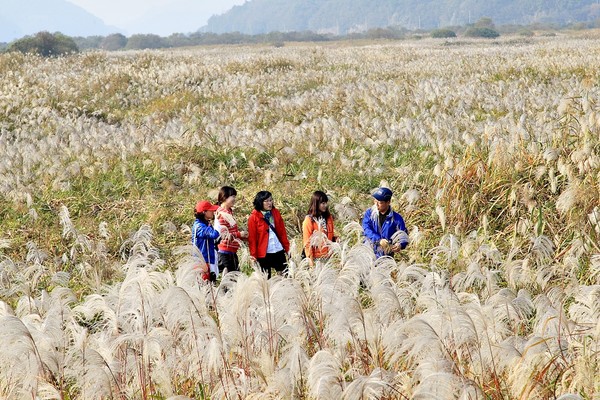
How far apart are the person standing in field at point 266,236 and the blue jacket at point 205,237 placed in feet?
1.46

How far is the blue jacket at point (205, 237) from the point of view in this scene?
7.17 metres

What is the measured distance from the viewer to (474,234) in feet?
23.5

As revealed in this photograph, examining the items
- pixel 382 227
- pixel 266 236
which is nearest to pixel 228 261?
pixel 266 236

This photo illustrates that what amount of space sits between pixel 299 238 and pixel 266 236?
185 centimetres

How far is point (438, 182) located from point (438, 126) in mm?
3362

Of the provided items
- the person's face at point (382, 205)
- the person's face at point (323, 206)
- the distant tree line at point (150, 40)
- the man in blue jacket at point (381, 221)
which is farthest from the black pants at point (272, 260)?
the distant tree line at point (150, 40)

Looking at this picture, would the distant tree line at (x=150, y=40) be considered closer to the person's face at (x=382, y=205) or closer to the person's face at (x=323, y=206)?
the person's face at (x=323, y=206)

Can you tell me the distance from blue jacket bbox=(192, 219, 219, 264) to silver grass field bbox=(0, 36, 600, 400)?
57 cm

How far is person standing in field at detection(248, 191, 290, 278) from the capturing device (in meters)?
7.38

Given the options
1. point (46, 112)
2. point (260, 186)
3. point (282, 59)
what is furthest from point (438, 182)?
point (282, 59)

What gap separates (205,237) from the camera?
7.23m

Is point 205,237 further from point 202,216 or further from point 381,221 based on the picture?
point 381,221

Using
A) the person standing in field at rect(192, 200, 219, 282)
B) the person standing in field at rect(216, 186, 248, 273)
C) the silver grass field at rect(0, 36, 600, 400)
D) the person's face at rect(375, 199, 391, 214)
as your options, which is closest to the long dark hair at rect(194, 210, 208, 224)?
the person standing in field at rect(192, 200, 219, 282)

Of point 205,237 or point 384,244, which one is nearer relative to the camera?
point 384,244
